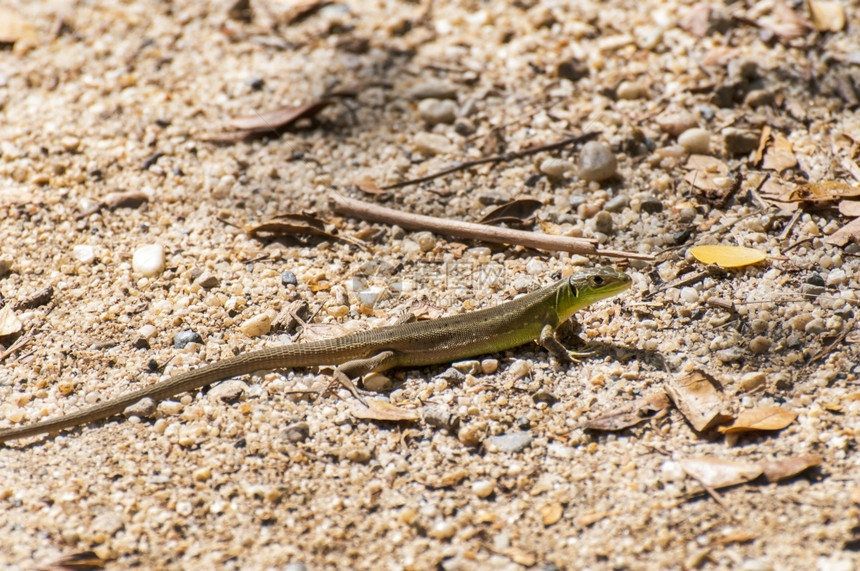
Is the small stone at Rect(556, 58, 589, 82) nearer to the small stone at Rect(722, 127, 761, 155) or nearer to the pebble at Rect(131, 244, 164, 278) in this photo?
the small stone at Rect(722, 127, 761, 155)

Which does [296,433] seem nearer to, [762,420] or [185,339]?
[185,339]

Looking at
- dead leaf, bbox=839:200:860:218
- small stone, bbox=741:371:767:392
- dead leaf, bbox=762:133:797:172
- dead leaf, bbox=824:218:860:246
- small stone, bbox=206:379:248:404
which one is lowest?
small stone, bbox=206:379:248:404

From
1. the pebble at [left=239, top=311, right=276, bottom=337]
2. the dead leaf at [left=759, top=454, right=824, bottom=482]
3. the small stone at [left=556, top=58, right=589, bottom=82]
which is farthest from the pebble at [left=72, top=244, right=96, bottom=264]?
the dead leaf at [left=759, top=454, right=824, bottom=482]

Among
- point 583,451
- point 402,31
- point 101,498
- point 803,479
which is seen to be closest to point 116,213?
point 101,498

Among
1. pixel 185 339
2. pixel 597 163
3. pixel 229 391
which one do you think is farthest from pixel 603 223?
pixel 185 339

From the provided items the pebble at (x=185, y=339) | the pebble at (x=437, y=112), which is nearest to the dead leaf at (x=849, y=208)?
the pebble at (x=437, y=112)

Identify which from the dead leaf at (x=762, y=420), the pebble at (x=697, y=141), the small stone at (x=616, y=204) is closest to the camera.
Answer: the dead leaf at (x=762, y=420)

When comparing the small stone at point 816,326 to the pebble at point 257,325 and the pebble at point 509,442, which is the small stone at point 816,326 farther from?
the pebble at point 257,325

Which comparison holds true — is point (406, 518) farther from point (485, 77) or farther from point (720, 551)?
point (485, 77)
